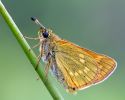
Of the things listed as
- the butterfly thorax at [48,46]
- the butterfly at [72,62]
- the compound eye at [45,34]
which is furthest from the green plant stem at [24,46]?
the compound eye at [45,34]

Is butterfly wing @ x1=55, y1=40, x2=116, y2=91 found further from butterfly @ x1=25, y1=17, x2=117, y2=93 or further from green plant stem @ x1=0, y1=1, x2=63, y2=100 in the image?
green plant stem @ x1=0, y1=1, x2=63, y2=100

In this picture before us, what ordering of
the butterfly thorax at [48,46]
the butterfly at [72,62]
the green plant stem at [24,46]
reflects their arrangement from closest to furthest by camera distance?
the green plant stem at [24,46] < the butterfly at [72,62] < the butterfly thorax at [48,46]

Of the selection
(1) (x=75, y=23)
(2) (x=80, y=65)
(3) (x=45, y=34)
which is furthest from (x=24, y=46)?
(1) (x=75, y=23)

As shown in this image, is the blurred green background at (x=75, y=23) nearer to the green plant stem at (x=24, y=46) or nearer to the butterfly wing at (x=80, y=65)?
the butterfly wing at (x=80, y=65)

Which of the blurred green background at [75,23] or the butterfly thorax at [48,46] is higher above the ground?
the blurred green background at [75,23]

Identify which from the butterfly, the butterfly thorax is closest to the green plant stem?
the butterfly

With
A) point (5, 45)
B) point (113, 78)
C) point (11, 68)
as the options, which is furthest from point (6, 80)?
point (5, 45)

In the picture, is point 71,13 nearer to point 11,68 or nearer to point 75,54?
point 11,68

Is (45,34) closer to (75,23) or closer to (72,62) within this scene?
(72,62)

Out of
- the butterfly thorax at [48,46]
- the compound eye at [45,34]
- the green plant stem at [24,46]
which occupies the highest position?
the compound eye at [45,34]
